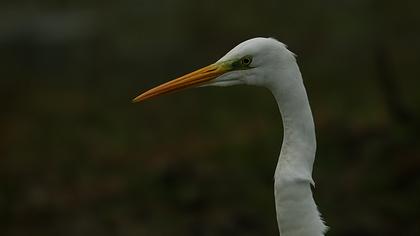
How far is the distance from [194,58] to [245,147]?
11.8ft

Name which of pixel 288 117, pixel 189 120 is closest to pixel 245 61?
pixel 288 117

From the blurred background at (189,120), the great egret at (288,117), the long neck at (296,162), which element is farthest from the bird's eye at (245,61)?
the blurred background at (189,120)

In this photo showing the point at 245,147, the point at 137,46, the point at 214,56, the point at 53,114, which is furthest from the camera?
the point at 137,46

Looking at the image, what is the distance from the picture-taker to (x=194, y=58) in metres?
13.3

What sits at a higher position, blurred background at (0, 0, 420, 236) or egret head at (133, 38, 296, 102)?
egret head at (133, 38, 296, 102)

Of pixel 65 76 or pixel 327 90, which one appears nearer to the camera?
pixel 327 90

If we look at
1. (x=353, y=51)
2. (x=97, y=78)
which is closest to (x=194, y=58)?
(x=97, y=78)

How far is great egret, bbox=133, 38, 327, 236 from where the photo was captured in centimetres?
395

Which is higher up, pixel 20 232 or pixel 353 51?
pixel 353 51

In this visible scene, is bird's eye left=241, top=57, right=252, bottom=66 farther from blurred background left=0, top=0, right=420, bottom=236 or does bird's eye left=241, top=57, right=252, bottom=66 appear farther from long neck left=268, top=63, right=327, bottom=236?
blurred background left=0, top=0, right=420, bottom=236

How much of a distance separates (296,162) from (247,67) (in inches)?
19.3

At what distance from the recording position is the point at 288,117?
3.98m

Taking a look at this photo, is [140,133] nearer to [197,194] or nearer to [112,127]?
[112,127]

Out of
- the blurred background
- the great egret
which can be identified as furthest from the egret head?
the blurred background
